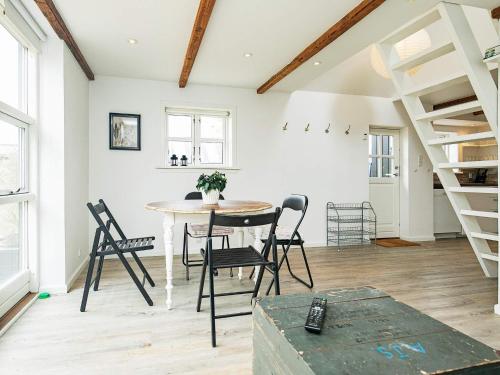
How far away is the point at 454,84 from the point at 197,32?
2.45m

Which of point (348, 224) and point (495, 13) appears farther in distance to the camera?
point (348, 224)

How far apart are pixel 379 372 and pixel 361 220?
4.46m

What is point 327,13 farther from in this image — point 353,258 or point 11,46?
point 353,258

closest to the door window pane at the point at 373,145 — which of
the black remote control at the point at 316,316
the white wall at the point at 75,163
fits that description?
the white wall at the point at 75,163

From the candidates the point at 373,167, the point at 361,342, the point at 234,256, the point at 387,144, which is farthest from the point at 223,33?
the point at 387,144

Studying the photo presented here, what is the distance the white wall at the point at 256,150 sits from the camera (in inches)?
159

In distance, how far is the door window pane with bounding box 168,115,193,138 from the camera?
4422 millimetres

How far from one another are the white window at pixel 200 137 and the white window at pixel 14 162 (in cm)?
188

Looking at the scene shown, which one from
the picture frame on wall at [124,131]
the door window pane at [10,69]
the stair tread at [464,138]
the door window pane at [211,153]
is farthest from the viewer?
the door window pane at [211,153]

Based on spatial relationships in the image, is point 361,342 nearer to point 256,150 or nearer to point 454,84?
point 454,84

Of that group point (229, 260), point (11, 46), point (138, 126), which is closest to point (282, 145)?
point (138, 126)

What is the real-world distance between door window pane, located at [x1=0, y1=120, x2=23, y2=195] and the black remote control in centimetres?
239

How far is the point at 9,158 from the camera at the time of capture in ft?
7.75

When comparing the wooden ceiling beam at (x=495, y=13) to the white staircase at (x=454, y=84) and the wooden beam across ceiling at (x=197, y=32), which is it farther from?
the wooden beam across ceiling at (x=197, y=32)
